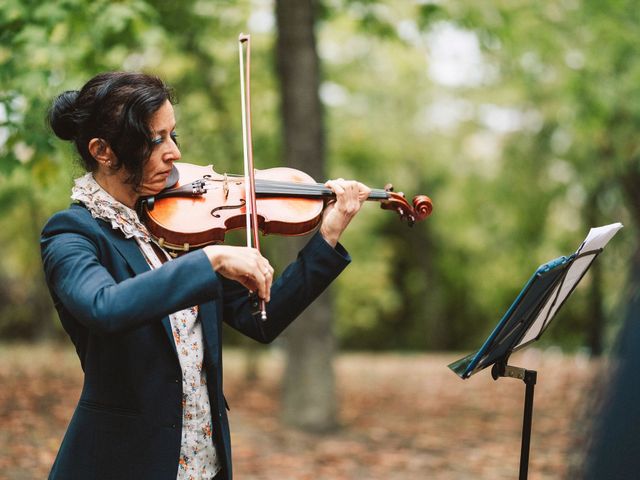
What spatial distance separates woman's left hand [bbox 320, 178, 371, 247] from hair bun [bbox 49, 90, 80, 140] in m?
0.79

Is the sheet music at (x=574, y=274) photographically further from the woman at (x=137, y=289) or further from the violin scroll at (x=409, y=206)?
the woman at (x=137, y=289)

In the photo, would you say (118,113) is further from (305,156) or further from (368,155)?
(368,155)

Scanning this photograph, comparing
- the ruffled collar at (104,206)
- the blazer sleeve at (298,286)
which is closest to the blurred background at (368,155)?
the ruffled collar at (104,206)

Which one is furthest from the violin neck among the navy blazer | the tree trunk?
the tree trunk

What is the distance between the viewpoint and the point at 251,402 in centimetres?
793

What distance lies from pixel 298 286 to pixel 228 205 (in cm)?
38

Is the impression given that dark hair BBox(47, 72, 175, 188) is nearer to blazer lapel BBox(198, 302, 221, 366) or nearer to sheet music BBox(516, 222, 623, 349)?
blazer lapel BBox(198, 302, 221, 366)

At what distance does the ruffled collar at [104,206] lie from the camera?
1.95m

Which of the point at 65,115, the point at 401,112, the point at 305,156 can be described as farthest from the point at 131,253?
the point at 401,112

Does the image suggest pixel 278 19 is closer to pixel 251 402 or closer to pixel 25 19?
pixel 25 19

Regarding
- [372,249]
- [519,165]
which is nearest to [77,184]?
[519,165]

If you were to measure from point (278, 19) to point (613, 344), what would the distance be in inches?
236

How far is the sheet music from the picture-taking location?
216cm

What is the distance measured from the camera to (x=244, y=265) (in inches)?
66.3
